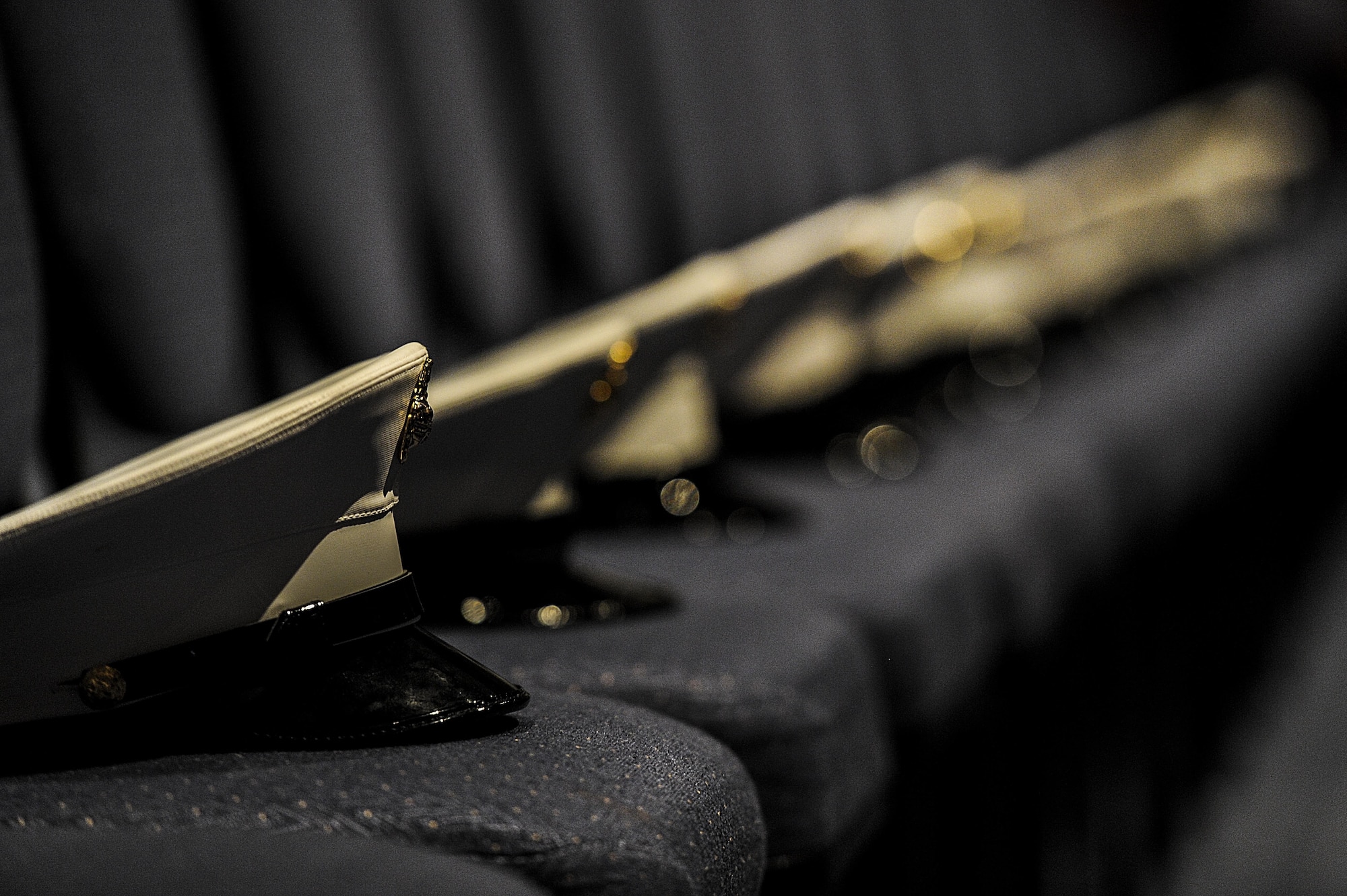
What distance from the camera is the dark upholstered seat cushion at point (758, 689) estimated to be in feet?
1.22

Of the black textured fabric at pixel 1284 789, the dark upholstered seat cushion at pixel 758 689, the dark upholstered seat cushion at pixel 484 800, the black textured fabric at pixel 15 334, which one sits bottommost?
the black textured fabric at pixel 1284 789

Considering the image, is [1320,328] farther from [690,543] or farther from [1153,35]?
[690,543]

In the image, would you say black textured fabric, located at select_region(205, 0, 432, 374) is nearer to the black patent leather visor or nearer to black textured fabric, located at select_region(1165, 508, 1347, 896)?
the black patent leather visor

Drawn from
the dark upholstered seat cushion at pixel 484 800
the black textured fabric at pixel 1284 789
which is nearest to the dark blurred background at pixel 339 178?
the dark upholstered seat cushion at pixel 484 800

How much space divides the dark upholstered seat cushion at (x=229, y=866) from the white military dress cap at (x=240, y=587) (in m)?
0.04

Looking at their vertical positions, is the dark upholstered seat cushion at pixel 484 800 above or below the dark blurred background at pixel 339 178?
below

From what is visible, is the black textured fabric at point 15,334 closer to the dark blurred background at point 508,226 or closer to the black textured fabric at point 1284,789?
the dark blurred background at point 508,226

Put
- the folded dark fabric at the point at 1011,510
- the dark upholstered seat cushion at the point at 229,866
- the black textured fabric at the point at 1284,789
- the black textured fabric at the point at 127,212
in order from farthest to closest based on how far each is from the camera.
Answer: the black textured fabric at the point at 1284,789 → the folded dark fabric at the point at 1011,510 → the black textured fabric at the point at 127,212 → the dark upholstered seat cushion at the point at 229,866

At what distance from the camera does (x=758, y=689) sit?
0.38m

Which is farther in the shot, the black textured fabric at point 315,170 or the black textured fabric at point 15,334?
the black textured fabric at point 315,170

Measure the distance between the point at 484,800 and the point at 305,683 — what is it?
0.17 feet

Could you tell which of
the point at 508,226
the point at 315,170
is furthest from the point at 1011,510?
the point at 315,170

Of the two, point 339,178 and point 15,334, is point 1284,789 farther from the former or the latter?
point 15,334

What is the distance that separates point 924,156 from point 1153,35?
1.34 m
